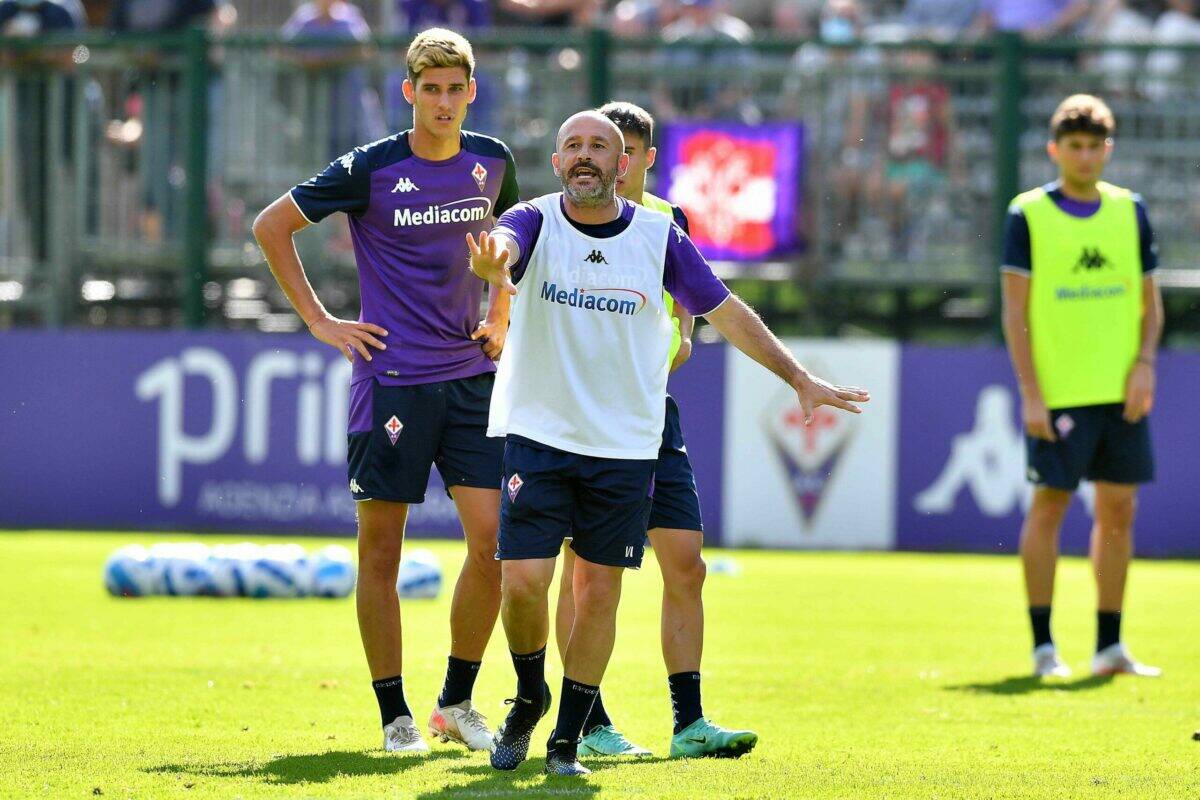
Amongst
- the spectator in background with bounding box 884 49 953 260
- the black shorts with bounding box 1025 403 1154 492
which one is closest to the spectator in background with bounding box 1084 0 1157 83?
the spectator in background with bounding box 884 49 953 260

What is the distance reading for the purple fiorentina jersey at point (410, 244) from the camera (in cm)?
667

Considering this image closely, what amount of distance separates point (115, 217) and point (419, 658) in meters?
7.72

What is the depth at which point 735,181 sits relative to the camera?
1474 cm

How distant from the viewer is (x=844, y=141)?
15.0 meters

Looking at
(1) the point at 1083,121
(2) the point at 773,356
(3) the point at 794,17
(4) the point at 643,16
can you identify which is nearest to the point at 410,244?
(2) the point at 773,356

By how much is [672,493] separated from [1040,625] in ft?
9.40

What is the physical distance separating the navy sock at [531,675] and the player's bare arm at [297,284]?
125 centimetres

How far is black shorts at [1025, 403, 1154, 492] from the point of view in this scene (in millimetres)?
8898

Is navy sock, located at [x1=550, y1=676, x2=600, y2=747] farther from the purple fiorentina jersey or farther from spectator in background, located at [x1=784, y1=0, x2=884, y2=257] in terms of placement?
spectator in background, located at [x1=784, y1=0, x2=884, y2=257]

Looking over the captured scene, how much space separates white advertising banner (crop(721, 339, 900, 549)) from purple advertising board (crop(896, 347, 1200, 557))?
14cm

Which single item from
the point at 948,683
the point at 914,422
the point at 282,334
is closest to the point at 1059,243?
the point at 948,683

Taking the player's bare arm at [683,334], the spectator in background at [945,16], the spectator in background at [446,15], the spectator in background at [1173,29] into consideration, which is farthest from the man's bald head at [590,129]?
the spectator in background at [945,16]

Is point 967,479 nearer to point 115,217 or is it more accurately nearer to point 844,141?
point 844,141

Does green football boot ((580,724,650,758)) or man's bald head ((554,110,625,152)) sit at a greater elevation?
man's bald head ((554,110,625,152))
